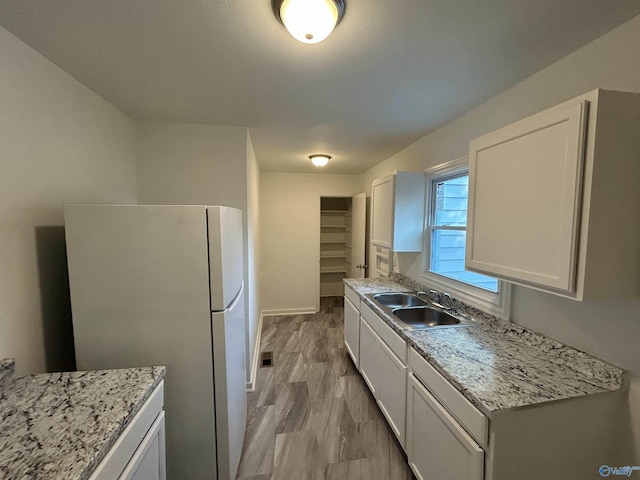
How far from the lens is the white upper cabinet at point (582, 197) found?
0.92 m

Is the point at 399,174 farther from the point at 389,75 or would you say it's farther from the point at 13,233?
the point at 13,233

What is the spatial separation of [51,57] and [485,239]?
8.18 ft

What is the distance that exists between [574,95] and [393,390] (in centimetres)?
201

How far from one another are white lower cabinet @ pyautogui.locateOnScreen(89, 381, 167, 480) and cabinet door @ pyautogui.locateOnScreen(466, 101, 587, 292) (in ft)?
5.61

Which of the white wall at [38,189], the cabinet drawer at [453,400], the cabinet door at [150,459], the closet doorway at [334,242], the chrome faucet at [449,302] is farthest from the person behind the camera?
the closet doorway at [334,242]

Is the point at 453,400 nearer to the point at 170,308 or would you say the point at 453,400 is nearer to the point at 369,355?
the point at 369,355

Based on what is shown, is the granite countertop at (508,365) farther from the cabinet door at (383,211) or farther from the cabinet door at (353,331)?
the cabinet door at (383,211)

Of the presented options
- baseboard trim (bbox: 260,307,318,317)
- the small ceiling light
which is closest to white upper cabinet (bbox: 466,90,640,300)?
the small ceiling light

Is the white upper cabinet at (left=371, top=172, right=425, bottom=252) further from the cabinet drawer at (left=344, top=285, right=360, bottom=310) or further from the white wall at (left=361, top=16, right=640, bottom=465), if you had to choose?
the white wall at (left=361, top=16, right=640, bottom=465)

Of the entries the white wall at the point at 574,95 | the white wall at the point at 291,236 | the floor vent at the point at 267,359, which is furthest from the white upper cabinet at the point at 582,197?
the white wall at the point at 291,236

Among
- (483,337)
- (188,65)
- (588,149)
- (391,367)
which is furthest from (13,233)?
(483,337)

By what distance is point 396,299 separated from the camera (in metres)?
2.52

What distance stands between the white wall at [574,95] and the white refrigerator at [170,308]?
5.79 feet

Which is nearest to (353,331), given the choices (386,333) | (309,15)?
(386,333)
